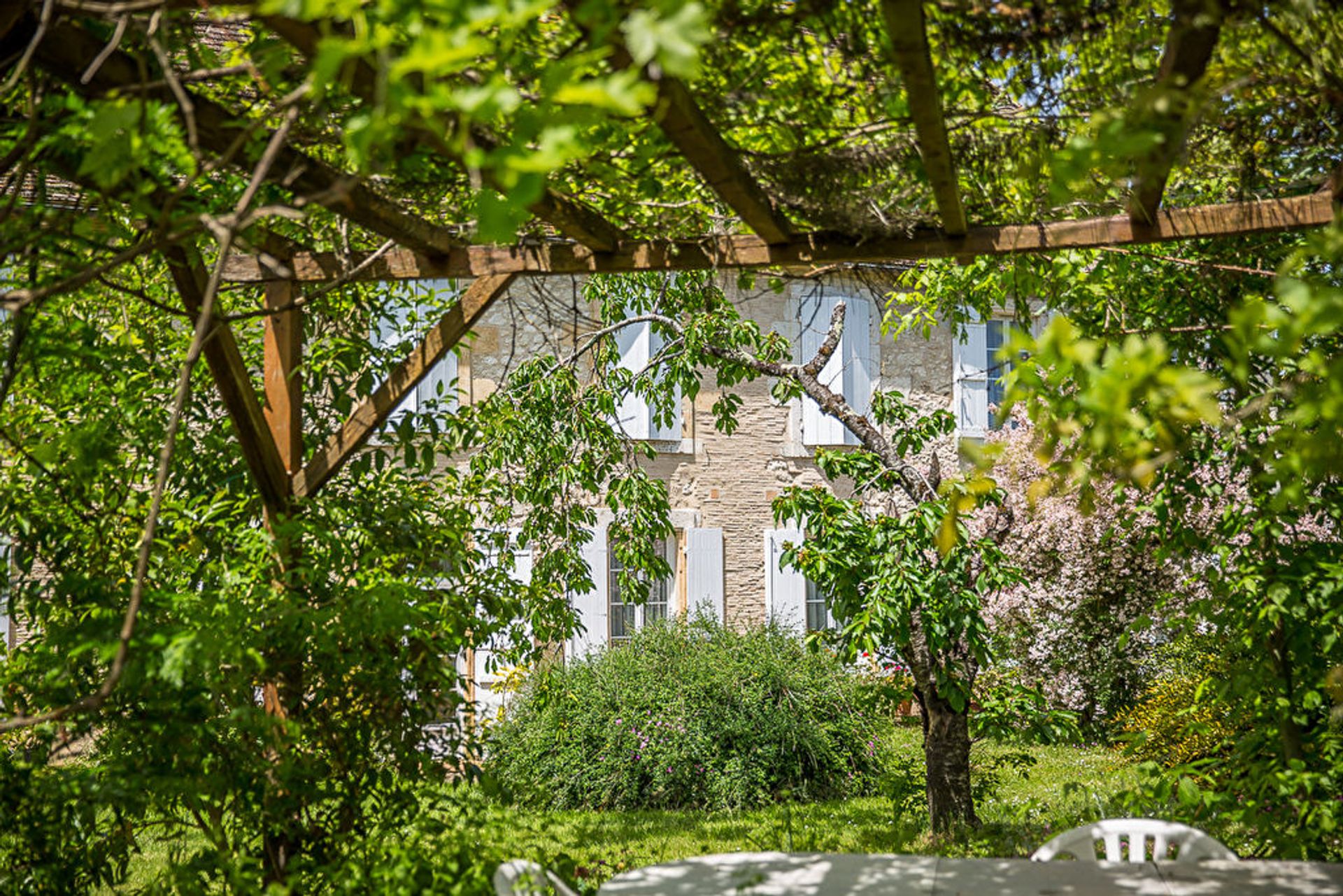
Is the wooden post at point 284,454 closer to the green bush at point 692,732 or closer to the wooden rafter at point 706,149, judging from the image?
the wooden rafter at point 706,149

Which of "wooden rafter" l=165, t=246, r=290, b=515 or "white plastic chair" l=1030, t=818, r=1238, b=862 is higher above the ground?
"wooden rafter" l=165, t=246, r=290, b=515

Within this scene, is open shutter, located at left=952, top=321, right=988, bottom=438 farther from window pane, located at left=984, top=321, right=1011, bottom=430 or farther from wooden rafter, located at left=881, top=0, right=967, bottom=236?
wooden rafter, located at left=881, top=0, right=967, bottom=236

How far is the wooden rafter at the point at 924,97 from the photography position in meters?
1.90

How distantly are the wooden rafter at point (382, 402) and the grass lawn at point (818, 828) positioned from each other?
1329 millimetres

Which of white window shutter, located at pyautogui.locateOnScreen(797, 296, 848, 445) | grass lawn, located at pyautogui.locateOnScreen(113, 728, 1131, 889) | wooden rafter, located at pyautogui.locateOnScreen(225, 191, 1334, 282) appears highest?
white window shutter, located at pyautogui.locateOnScreen(797, 296, 848, 445)

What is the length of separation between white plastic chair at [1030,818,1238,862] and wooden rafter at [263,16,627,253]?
1.93m

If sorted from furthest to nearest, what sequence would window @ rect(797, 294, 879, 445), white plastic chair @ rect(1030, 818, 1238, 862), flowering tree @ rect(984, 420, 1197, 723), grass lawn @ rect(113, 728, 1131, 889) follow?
1. window @ rect(797, 294, 879, 445)
2. flowering tree @ rect(984, 420, 1197, 723)
3. grass lawn @ rect(113, 728, 1131, 889)
4. white plastic chair @ rect(1030, 818, 1238, 862)

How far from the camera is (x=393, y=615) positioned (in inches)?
119

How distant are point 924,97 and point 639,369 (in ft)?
23.7

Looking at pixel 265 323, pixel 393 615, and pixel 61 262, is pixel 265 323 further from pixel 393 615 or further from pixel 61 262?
pixel 61 262

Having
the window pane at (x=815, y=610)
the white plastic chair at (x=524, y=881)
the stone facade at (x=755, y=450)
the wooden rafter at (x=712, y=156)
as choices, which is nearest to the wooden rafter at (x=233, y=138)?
the wooden rafter at (x=712, y=156)

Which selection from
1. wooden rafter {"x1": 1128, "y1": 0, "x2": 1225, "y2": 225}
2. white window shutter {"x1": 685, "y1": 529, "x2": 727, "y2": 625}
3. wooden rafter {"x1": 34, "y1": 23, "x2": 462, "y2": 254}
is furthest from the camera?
white window shutter {"x1": 685, "y1": 529, "x2": 727, "y2": 625}

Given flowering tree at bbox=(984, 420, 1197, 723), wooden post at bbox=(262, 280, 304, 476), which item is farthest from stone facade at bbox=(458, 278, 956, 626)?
wooden post at bbox=(262, 280, 304, 476)

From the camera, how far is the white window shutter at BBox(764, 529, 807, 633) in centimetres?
1005
